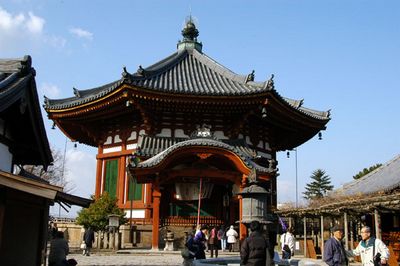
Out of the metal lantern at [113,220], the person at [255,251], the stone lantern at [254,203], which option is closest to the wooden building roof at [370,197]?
the stone lantern at [254,203]

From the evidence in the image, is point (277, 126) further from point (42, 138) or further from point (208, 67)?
point (42, 138)

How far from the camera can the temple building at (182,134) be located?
72.2 feet

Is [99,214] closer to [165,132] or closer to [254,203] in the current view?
[165,132]

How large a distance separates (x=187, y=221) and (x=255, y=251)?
15.7 m

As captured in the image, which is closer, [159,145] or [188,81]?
[159,145]

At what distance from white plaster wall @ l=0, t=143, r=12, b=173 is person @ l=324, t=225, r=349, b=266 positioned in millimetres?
8022

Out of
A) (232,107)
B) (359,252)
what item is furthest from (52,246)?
(232,107)

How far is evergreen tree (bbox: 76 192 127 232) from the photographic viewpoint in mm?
23203

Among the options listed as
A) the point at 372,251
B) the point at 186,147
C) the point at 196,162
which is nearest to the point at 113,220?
the point at 196,162

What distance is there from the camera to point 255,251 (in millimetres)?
8367

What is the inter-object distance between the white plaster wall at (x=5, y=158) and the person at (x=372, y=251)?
8.64m

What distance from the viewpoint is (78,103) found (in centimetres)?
2620

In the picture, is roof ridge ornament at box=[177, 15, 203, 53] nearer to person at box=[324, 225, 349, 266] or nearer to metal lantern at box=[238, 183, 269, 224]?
metal lantern at box=[238, 183, 269, 224]

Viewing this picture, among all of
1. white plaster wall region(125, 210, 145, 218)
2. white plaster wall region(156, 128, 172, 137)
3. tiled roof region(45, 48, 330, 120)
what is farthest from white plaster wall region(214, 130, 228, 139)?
white plaster wall region(125, 210, 145, 218)
